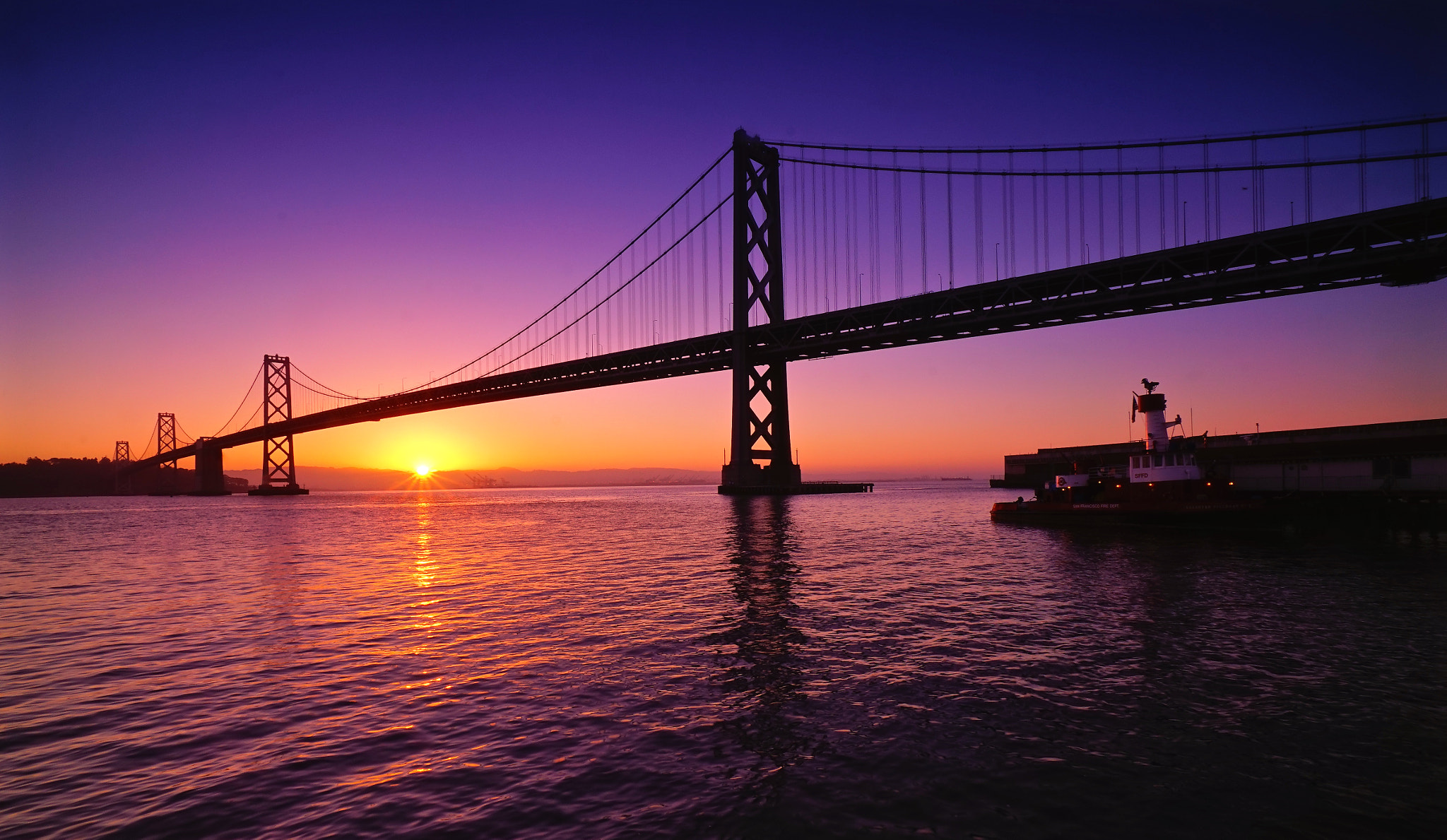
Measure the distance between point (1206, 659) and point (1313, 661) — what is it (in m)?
1.37

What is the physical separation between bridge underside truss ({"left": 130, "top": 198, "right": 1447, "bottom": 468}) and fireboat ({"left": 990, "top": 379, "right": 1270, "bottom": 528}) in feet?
50.8

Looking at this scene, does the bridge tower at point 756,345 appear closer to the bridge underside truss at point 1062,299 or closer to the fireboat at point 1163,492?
the bridge underside truss at point 1062,299

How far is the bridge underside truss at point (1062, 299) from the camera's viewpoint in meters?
38.2

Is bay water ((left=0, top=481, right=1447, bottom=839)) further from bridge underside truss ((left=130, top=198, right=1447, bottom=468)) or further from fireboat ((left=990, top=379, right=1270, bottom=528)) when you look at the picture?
bridge underside truss ((left=130, top=198, right=1447, bottom=468))

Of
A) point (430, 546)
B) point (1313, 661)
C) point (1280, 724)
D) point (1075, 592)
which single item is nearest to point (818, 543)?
point (1075, 592)

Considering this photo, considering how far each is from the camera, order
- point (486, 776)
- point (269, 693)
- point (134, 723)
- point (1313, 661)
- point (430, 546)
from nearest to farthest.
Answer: point (486, 776) < point (134, 723) < point (269, 693) < point (1313, 661) < point (430, 546)

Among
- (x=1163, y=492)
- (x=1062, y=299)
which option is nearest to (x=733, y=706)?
(x=1163, y=492)

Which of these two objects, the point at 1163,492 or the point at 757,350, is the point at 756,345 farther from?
the point at 1163,492

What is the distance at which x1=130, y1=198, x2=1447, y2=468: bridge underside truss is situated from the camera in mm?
38188

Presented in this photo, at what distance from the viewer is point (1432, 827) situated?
5406 millimetres

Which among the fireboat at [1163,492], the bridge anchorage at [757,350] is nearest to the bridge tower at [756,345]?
the bridge anchorage at [757,350]

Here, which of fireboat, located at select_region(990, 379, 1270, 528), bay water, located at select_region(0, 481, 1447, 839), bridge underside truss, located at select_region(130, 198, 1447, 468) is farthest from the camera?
bridge underside truss, located at select_region(130, 198, 1447, 468)

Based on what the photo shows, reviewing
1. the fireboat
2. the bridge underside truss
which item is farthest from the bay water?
the bridge underside truss

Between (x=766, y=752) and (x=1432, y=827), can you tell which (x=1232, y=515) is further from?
(x=766, y=752)
